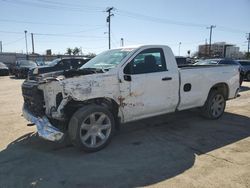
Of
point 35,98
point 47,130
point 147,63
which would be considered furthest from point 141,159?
point 35,98

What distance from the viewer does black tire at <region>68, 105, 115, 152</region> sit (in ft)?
15.1

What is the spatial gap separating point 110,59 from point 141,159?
2.21 m

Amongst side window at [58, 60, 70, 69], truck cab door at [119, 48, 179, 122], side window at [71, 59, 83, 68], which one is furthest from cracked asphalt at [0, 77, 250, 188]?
side window at [58, 60, 70, 69]

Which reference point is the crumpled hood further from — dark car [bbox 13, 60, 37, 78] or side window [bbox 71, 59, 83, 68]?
dark car [bbox 13, 60, 37, 78]

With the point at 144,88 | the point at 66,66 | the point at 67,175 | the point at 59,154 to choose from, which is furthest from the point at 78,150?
the point at 66,66

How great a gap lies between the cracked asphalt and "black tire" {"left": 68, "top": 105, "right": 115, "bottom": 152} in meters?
0.19

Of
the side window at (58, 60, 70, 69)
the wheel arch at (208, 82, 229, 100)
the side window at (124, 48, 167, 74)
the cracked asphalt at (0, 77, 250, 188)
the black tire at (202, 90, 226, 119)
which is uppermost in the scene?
the side window at (124, 48, 167, 74)

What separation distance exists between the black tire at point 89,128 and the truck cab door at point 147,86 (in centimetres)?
44

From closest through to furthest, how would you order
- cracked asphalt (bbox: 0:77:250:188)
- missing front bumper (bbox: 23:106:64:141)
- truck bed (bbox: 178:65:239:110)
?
cracked asphalt (bbox: 0:77:250:188)
missing front bumper (bbox: 23:106:64:141)
truck bed (bbox: 178:65:239:110)

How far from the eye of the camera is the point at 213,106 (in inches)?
280

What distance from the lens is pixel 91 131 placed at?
4836 mm

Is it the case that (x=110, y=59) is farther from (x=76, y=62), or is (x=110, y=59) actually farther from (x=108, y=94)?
(x=76, y=62)

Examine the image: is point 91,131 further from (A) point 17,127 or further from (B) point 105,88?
(A) point 17,127

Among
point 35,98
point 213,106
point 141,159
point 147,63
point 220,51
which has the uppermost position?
point 220,51
